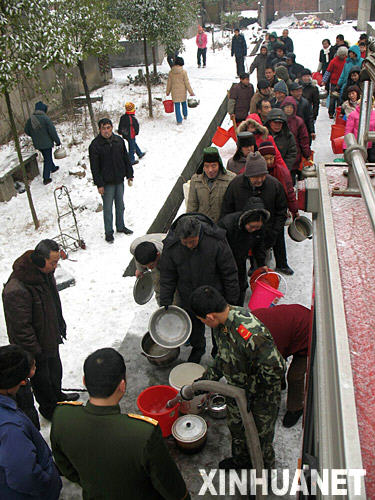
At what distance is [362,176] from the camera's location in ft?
6.16

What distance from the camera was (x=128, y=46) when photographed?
20.6 meters

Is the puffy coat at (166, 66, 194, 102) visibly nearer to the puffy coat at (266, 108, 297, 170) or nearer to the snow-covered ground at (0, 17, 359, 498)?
the snow-covered ground at (0, 17, 359, 498)

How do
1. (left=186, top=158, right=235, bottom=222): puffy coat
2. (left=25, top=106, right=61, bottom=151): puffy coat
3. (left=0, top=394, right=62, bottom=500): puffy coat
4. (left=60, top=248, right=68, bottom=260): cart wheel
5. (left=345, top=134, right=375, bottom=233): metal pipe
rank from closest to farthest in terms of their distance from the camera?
(left=345, top=134, right=375, bottom=233): metal pipe, (left=0, top=394, right=62, bottom=500): puffy coat, (left=186, top=158, right=235, bottom=222): puffy coat, (left=60, top=248, right=68, bottom=260): cart wheel, (left=25, top=106, right=61, bottom=151): puffy coat

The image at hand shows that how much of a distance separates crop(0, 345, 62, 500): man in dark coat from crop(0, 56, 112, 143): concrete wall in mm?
7385

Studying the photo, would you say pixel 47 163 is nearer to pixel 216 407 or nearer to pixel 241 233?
pixel 241 233

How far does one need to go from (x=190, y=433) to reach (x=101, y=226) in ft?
17.6

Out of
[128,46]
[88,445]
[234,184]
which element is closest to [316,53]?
[128,46]

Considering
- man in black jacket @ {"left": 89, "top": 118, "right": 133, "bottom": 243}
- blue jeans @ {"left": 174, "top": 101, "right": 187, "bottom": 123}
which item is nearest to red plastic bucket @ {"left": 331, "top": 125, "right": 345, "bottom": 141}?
man in black jacket @ {"left": 89, "top": 118, "right": 133, "bottom": 243}

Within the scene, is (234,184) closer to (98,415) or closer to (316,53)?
(98,415)

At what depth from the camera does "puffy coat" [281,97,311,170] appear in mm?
6688

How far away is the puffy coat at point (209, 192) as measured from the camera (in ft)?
16.8

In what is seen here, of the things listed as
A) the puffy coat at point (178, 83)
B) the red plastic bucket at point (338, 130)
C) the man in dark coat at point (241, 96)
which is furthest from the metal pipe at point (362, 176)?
the puffy coat at point (178, 83)

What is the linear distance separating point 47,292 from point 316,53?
939 inches
